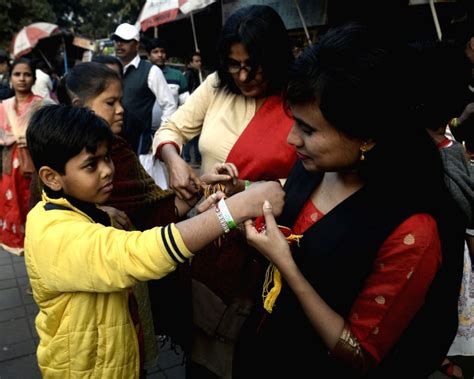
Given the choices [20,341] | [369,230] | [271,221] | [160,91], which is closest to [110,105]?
[271,221]

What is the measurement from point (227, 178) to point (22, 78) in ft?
10.5

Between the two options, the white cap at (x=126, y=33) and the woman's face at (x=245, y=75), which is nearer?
the woman's face at (x=245, y=75)

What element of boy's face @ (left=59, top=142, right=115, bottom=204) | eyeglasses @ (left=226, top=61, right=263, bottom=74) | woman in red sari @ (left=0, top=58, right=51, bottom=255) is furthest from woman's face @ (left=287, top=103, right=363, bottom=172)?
woman in red sari @ (left=0, top=58, right=51, bottom=255)

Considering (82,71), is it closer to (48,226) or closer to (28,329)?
(48,226)

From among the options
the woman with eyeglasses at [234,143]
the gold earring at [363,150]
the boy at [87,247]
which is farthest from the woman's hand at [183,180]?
the gold earring at [363,150]

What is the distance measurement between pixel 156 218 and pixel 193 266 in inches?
17.0

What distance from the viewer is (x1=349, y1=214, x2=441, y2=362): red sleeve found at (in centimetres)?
120

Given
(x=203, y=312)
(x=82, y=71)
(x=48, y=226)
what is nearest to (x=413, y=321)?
(x=203, y=312)

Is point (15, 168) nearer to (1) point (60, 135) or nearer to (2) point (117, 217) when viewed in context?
(2) point (117, 217)

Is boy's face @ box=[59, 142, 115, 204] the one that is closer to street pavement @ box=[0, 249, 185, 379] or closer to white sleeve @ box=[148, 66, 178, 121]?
street pavement @ box=[0, 249, 185, 379]

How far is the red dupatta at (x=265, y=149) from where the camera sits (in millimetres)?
1840

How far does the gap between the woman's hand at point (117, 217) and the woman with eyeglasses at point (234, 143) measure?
281mm

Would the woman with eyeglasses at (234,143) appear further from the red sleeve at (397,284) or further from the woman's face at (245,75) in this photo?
the red sleeve at (397,284)

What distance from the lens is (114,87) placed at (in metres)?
2.29
